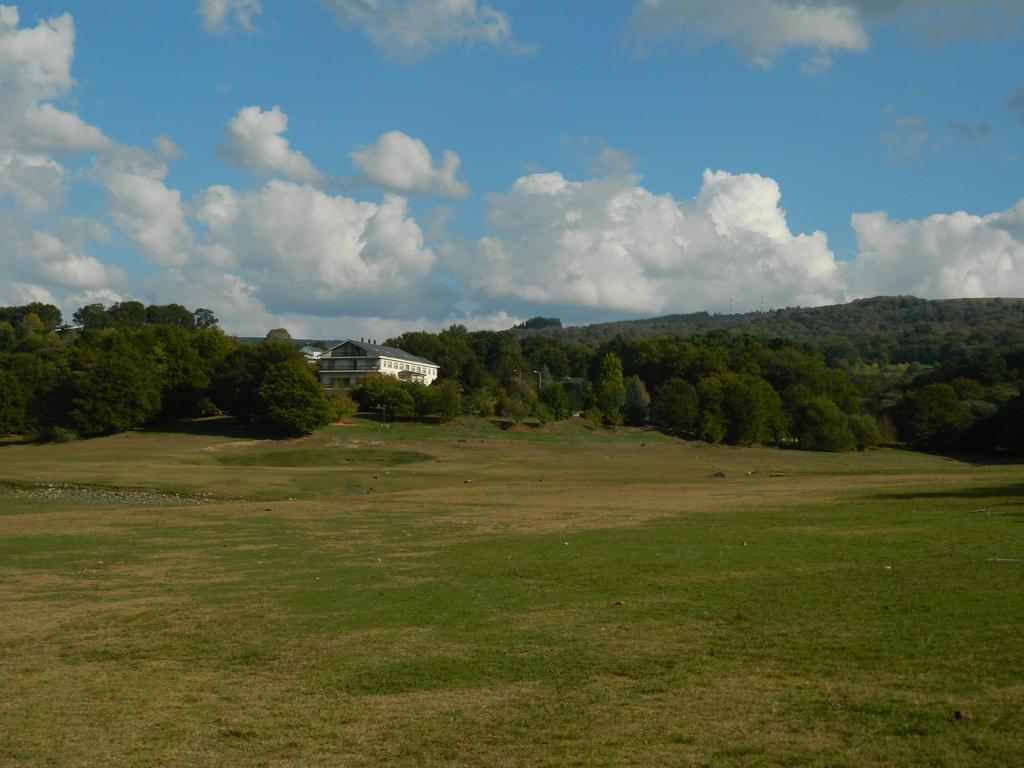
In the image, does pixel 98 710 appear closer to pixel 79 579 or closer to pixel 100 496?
pixel 79 579

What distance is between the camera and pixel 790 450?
120625mm

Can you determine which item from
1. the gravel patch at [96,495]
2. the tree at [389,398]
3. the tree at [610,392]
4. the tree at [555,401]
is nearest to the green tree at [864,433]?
the tree at [610,392]

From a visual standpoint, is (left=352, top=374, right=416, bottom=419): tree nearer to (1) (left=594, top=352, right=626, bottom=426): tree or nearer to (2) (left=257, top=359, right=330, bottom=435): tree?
(2) (left=257, top=359, right=330, bottom=435): tree

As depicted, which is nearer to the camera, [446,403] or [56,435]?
[56,435]

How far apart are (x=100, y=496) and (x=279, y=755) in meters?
52.4

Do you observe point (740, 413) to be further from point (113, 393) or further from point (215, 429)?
point (113, 393)

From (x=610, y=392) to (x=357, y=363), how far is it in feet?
163

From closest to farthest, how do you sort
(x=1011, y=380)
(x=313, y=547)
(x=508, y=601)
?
(x=508, y=601) → (x=313, y=547) → (x=1011, y=380)

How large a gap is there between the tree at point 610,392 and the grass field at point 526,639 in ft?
329

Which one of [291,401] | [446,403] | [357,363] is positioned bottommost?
[446,403]

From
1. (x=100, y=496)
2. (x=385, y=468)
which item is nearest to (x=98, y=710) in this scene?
(x=100, y=496)

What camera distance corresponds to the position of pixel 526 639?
15844 millimetres

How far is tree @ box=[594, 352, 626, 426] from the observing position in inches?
5497

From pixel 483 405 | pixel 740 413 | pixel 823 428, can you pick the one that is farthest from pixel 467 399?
pixel 823 428
